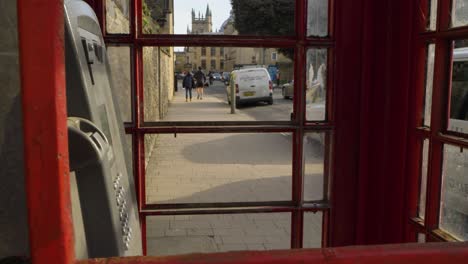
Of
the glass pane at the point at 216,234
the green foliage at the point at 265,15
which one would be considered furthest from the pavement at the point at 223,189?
the green foliage at the point at 265,15

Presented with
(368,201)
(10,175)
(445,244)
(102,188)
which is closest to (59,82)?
(102,188)

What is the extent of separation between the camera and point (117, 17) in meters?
2.20

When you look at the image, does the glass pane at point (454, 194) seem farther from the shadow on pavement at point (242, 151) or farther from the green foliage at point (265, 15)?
the green foliage at point (265, 15)

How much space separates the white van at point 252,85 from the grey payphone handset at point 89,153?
1458cm

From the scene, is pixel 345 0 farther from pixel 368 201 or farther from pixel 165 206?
pixel 165 206

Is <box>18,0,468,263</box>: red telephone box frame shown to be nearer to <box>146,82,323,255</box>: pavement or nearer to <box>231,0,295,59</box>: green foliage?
<box>146,82,323,255</box>: pavement

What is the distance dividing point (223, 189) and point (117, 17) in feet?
13.4

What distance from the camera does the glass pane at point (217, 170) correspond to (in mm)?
5742

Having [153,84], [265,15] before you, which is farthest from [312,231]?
[265,15]

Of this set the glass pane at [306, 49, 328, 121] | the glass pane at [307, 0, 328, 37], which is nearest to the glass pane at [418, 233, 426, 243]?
the glass pane at [306, 49, 328, 121]

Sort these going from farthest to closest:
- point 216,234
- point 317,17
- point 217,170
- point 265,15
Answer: point 265,15 < point 217,170 < point 216,234 < point 317,17

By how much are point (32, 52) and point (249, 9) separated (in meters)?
32.3

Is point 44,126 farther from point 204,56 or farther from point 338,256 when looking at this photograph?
point 204,56

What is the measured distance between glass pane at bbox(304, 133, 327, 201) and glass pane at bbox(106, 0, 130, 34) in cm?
100
